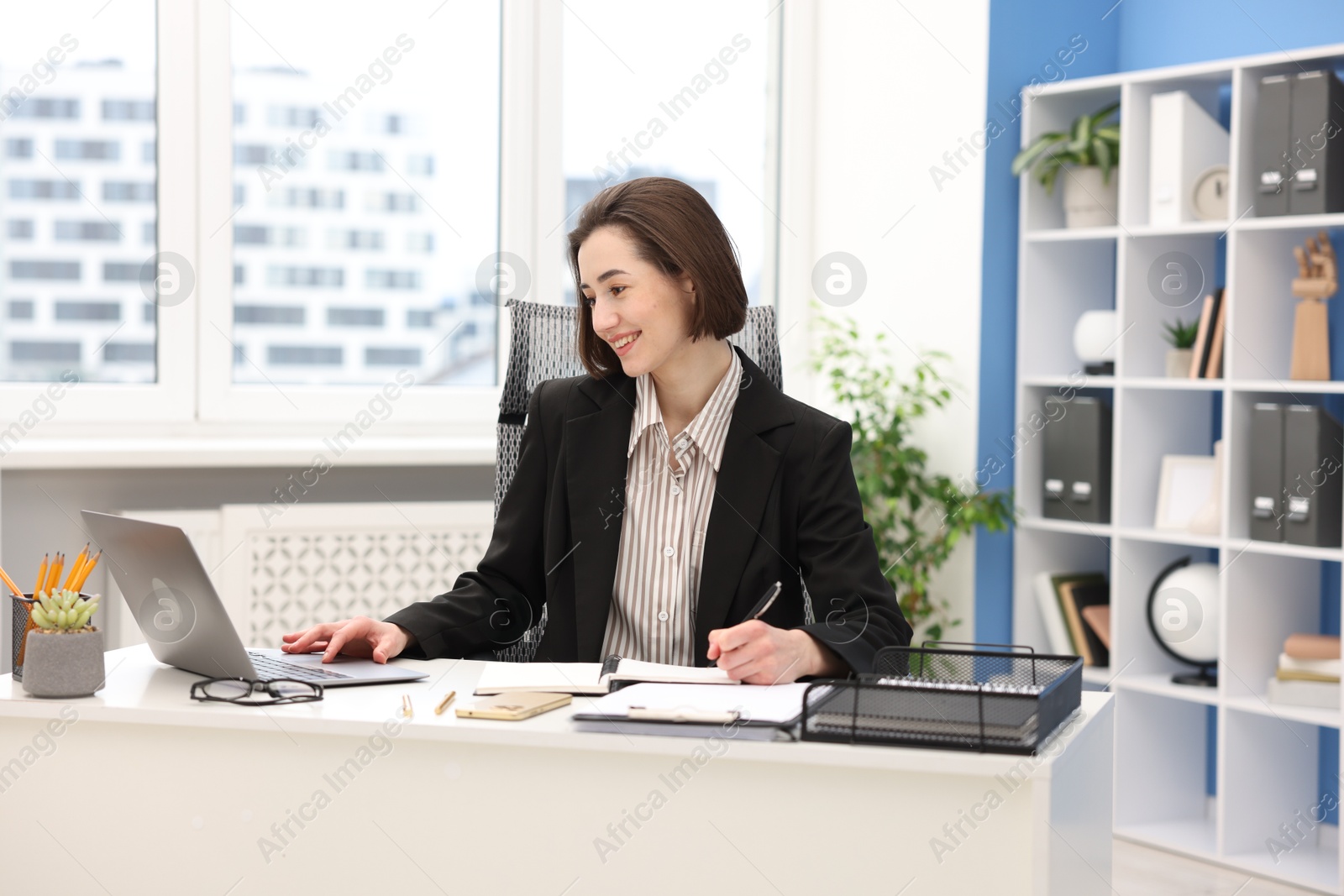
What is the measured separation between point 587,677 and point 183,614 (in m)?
0.47

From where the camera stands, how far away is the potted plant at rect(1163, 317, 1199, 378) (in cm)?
308

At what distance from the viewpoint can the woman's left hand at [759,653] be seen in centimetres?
138

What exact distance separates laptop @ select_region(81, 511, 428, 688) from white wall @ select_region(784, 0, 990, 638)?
7.14 ft

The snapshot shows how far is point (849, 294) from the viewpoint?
3.71 m

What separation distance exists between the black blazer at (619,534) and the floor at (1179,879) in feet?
4.83

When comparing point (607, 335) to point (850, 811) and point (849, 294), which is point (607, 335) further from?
point (849, 294)

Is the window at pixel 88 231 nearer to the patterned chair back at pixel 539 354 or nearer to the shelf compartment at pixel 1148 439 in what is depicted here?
the patterned chair back at pixel 539 354

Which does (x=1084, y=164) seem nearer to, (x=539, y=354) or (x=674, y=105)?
(x=674, y=105)

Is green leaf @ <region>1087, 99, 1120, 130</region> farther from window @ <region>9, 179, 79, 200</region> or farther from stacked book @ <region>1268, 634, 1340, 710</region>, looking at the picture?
window @ <region>9, 179, 79, 200</region>

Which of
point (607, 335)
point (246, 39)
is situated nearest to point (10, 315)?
point (246, 39)

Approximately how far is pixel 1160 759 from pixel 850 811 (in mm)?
2378

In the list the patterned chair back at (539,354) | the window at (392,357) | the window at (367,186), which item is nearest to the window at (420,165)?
the window at (367,186)

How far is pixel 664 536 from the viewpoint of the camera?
182 centimetres

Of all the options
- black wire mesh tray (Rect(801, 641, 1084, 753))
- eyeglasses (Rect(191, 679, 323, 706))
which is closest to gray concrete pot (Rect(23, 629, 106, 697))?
eyeglasses (Rect(191, 679, 323, 706))
